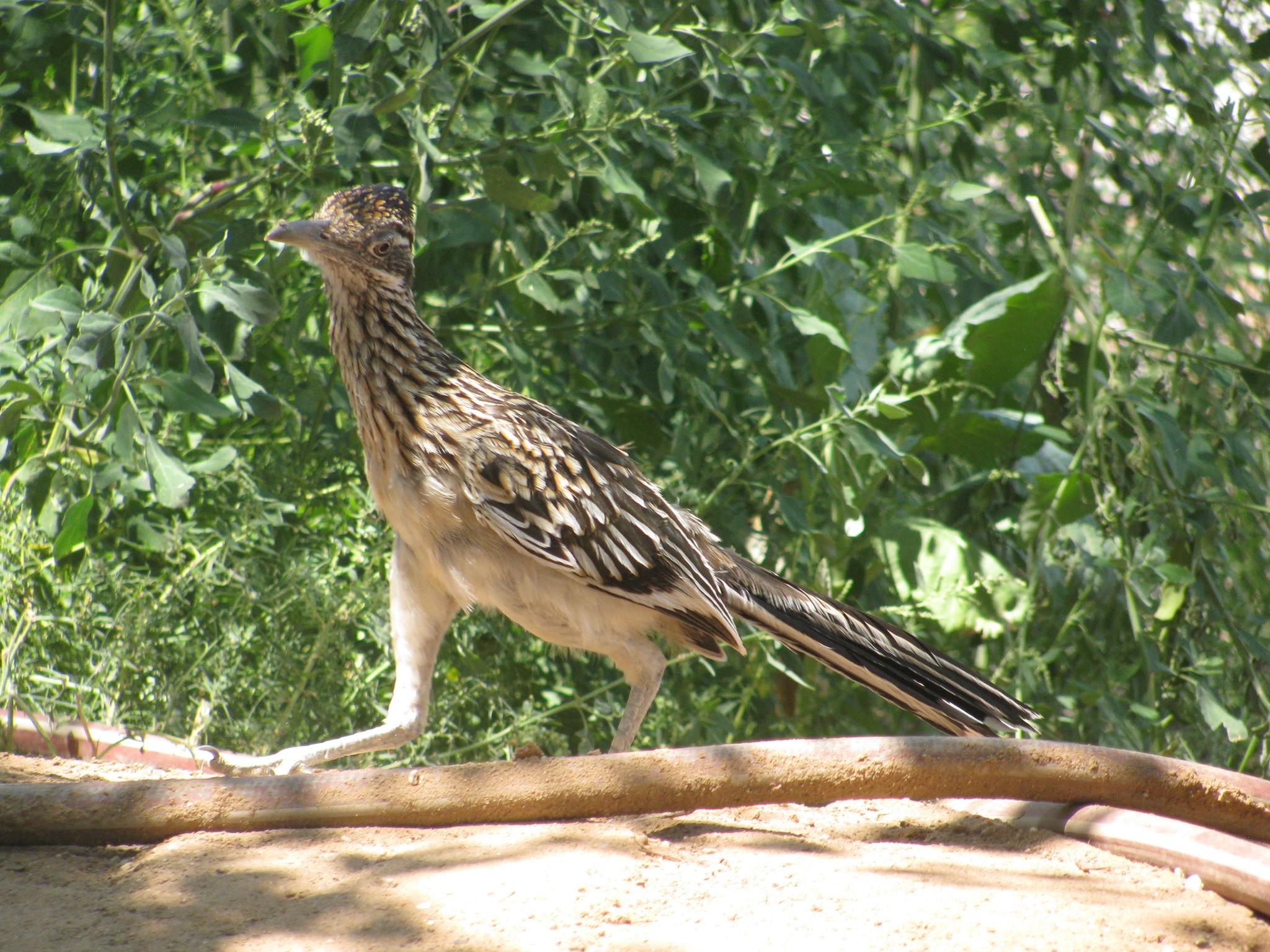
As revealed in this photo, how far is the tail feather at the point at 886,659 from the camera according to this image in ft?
12.4

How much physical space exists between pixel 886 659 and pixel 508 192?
80.9 inches

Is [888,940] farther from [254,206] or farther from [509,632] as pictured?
[254,206]

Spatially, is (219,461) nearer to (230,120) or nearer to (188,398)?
(188,398)

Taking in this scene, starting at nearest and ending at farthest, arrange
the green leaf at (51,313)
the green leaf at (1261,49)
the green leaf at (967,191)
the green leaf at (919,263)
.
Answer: the green leaf at (51,313), the green leaf at (1261,49), the green leaf at (919,263), the green leaf at (967,191)

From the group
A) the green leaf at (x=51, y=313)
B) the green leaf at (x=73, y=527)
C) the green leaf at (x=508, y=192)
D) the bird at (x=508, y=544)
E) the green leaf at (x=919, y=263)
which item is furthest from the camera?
the green leaf at (x=919, y=263)

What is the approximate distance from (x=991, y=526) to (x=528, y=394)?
258 centimetres

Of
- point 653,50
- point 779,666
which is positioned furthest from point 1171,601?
point 653,50

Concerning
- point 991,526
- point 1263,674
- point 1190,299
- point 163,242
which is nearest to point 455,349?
point 163,242

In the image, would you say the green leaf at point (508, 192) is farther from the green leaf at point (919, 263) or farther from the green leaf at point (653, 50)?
the green leaf at point (919, 263)

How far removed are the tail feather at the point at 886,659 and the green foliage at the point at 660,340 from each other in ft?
3.08

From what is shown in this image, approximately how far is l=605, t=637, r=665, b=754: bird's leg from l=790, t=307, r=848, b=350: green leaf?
1.59 m

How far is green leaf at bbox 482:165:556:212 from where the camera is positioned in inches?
161

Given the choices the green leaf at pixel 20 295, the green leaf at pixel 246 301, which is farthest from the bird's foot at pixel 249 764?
the green leaf at pixel 20 295

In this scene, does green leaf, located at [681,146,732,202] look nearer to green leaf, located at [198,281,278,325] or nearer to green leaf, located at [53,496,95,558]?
green leaf, located at [198,281,278,325]
